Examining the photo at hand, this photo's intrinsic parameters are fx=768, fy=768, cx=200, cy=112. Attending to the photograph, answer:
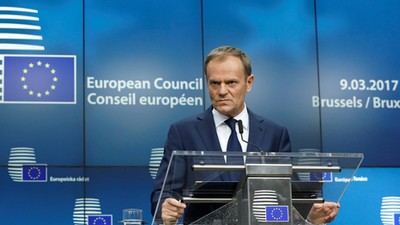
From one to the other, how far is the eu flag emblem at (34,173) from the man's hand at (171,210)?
2972 millimetres

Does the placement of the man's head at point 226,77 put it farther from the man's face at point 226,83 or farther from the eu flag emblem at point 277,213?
the eu flag emblem at point 277,213

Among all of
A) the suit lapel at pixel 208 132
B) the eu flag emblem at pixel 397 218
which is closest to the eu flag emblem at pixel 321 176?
the suit lapel at pixel 208 132

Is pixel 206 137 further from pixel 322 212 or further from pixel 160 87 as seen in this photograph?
pixel 160 87

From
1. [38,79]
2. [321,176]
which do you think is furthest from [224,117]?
[38,79]

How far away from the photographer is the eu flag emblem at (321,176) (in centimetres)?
254

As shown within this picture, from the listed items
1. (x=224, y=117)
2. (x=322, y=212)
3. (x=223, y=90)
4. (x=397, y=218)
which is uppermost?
(x=223, y=90)

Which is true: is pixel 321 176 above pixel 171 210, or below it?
above

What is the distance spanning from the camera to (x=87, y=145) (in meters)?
5.47

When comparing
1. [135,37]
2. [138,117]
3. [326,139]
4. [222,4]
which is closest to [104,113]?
[138,117]

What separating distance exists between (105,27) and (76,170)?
106cm

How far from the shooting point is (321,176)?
2.57m

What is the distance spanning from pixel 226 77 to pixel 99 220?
2.59 meters

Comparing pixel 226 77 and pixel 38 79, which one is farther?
pixel 38 79

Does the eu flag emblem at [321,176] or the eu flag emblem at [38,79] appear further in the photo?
the eu flag emblem at [38,79]
